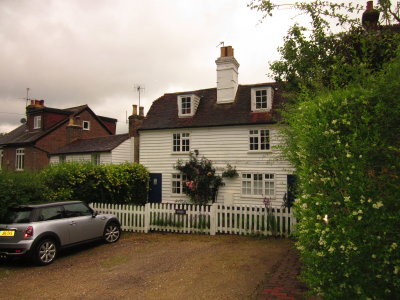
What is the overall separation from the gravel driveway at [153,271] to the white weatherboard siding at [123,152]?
1389 centimetres

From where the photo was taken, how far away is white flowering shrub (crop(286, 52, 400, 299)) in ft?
11.9

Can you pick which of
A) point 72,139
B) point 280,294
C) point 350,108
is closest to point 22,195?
point 280,294

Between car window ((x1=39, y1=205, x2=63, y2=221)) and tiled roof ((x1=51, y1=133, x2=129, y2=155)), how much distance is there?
1491 centimetres

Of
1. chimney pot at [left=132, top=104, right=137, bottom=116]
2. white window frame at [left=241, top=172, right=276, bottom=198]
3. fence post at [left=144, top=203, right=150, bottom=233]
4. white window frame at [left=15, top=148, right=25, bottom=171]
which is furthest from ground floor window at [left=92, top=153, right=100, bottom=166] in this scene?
fence post at [left=144, top=203, right=150, bottom=233]

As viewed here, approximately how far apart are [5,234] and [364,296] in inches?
355

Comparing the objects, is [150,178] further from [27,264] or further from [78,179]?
[27,264]

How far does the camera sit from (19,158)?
31953 millimetres

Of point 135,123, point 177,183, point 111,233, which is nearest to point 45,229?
point 111,233

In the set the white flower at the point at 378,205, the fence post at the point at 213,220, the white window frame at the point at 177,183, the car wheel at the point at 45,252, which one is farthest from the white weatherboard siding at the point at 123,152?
the white flower at the point at 378,205

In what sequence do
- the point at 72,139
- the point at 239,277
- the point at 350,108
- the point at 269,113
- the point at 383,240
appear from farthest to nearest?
1. the point at 72,139
2. the point at 269,113
3. the point at 239,277
4. the point at 350,108
5. the point at 383,240

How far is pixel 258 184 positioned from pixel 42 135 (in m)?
22.9

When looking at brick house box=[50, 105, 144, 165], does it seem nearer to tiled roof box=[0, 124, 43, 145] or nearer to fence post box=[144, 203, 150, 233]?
tiled roof box=[0, 124, 43, 145]

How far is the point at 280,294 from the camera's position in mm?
5684

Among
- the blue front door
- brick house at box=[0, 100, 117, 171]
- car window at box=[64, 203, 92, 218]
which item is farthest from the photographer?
brick house at box=[0, 100, 117, 171]
